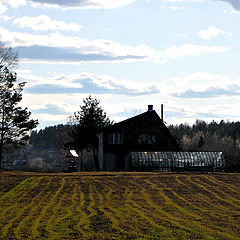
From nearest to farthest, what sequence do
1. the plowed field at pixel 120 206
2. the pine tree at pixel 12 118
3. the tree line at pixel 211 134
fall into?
the plowed field at pixel 120 206, the pine tree at pixel 12 118, the tree line at pixel 211 134

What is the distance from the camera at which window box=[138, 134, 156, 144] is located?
70.8 meters

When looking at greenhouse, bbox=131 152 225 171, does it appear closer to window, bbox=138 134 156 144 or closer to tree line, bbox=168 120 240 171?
window, bbox=138 134 156 144

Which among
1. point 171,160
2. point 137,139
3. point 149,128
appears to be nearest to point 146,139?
point 137,139

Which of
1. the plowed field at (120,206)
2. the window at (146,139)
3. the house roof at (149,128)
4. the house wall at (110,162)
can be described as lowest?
the plowed field at (120,206)

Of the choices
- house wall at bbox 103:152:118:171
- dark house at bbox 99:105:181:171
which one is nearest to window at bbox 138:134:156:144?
dark house at bbox 99:105:181:171

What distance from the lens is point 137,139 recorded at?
70.8m

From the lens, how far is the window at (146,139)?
70.8 meters

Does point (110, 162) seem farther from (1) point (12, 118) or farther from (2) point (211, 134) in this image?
(2) point (211, 134)

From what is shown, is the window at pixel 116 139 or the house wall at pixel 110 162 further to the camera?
the window at pixel 116 139

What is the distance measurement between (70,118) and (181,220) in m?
82.5

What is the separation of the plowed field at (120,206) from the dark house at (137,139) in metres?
21.9

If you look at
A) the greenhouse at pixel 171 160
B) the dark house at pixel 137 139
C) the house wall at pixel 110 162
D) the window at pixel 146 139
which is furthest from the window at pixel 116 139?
the greenhouse at pixel 171 160

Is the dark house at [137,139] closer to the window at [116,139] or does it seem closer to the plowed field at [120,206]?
the window at [116,139]

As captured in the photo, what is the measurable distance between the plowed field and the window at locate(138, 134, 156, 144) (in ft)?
73.4
